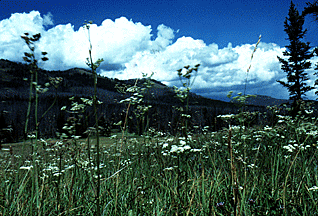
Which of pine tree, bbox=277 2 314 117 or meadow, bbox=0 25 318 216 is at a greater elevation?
pine tree, bbox=277 2 314 117

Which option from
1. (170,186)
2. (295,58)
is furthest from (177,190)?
(295,58)

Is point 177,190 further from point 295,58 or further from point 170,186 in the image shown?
point 295,58

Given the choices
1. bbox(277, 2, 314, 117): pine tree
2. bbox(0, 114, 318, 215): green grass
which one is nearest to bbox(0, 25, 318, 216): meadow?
bbox(0, 114, 318, 215): green grass

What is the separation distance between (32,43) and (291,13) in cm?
3443

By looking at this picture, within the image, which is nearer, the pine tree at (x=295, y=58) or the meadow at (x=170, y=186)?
the meadow at (x=170, y=186)

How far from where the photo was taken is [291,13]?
27.4 meters

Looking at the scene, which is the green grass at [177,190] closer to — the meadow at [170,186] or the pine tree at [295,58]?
the meadow at [170,186]

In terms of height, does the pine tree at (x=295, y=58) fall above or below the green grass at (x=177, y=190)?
above

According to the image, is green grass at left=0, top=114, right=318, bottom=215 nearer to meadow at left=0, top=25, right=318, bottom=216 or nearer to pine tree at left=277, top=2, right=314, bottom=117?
meadow at left=0, top=25, right=318, bottom=216

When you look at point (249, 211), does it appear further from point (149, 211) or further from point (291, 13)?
point (291, 13)

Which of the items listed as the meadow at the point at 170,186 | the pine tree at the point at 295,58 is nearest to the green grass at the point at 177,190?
the meadow at the point at 170,186

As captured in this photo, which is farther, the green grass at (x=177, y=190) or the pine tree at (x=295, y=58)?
the pine tree at (x=295, y=58)

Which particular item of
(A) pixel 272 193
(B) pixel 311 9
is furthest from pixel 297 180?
(B) pixel 311 9

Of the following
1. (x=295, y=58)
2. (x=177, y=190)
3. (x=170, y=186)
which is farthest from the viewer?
(x=295, y=58)
